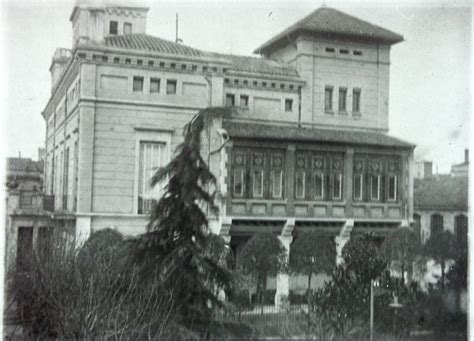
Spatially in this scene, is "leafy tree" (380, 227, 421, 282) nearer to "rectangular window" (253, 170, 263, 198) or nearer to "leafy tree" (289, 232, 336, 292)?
"leafy tree" (289, 232, 336, 292)

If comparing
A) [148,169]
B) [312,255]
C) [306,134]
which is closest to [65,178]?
[148,169]

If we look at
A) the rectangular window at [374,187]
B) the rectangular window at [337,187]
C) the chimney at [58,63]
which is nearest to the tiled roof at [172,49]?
the rectangular window at [337,187]

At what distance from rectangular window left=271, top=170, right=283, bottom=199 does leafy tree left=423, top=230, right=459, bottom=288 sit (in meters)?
6.48

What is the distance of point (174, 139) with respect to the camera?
23234mm

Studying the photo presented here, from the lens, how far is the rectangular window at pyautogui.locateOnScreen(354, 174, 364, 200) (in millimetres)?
25500

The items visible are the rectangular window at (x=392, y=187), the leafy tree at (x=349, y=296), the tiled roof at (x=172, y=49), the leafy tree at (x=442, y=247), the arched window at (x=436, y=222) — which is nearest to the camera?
the leafy tree at (x=349, y=296)

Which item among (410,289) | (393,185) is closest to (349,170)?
(393,185)

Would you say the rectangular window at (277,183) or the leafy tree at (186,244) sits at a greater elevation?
the rectangular window at (277,183)

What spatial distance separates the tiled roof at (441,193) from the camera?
68.2ft

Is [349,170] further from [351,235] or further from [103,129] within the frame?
[103,129]

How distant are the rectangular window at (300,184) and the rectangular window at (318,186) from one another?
54 cm

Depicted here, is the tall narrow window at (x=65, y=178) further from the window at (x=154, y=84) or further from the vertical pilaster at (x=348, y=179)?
the vertical pilaster at (x=348, y=179)

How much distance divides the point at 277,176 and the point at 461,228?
8.21 m

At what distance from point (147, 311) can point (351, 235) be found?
13554mm
